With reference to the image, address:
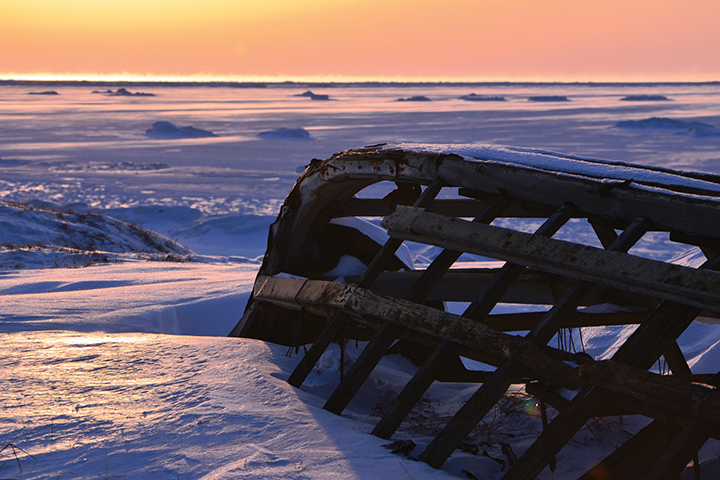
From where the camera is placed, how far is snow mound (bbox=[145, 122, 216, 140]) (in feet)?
94.7

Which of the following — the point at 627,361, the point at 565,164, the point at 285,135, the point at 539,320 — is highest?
the point at 285,135

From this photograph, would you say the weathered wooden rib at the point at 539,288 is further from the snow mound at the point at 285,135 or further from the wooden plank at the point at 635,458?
the snow mound at the point at 285,135

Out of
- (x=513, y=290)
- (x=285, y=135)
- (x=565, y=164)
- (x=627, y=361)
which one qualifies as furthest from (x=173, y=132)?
(x=627, y=361)

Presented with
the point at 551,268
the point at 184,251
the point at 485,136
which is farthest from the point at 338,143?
the point at 551,268

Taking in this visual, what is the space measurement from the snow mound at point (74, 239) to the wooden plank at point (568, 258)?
20.4ft

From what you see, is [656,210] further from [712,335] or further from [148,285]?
[148,285]

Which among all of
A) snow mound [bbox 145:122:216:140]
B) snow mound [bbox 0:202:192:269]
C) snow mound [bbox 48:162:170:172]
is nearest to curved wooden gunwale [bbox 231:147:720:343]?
snow mound [bbox 0:202:192:269]

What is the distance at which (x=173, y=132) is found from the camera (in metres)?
29.8

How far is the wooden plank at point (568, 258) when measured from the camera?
230cm

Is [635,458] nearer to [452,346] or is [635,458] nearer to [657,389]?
[657,389]

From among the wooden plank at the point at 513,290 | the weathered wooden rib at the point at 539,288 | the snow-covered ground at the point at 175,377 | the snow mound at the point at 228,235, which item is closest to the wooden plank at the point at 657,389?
the weathered wooden rib at the point at 539,288

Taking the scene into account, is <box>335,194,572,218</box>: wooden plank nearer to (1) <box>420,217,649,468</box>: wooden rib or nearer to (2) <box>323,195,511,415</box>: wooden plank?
(2) <box>323,195,511,415</box>: wooden plank

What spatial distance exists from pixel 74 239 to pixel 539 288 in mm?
8333

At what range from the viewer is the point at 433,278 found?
3.09 m
